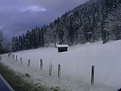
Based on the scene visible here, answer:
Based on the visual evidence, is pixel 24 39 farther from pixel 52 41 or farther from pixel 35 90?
pixel 35 90

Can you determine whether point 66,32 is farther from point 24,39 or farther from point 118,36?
point 118,36

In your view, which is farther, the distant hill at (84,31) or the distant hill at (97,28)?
the distant hill at (84,31)

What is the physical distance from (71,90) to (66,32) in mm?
86127

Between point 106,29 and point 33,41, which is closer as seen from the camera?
point 106,29

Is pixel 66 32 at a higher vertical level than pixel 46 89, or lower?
higher

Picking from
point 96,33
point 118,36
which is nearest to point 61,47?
point 118,36

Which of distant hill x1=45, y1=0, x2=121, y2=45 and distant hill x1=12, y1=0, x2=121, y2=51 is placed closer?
distant hill x1=45, y1=0, x2=121, y2=45

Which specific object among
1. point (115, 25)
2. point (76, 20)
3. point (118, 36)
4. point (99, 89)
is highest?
point (76, 20)

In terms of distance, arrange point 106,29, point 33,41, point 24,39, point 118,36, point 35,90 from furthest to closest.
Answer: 1. point 24,39
2. point 33,41
3. point 106,29
4. point 118,36
5. point 35,90

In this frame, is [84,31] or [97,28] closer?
[97,28]

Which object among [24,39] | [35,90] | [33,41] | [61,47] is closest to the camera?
[35,90]

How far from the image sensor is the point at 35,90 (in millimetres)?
8750

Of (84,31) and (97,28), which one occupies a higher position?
(97,28)

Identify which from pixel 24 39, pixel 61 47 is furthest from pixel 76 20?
pixel 61 47
